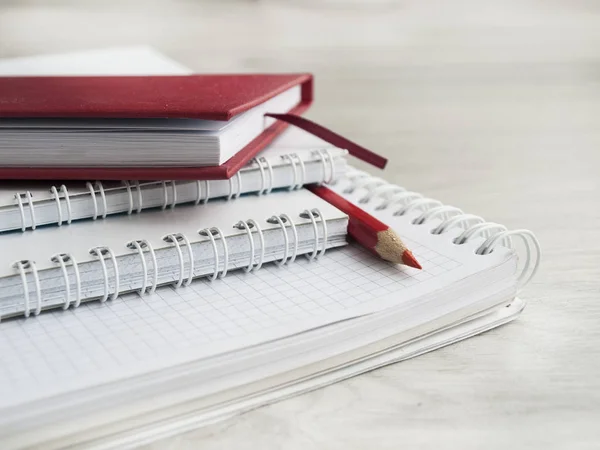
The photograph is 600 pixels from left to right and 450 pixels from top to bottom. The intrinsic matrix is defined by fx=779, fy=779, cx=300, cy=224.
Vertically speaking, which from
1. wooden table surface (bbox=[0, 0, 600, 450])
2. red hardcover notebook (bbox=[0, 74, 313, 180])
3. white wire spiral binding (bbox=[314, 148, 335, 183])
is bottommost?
wooden table surface (bbox=[0, 0, 600, 450])

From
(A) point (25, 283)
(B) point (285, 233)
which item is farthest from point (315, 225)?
(A) point (25, 283)

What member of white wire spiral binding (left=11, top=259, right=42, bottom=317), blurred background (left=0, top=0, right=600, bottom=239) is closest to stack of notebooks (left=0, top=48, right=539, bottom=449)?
white wire spiral binding (left=11, top=259, right=42, bottom=317)

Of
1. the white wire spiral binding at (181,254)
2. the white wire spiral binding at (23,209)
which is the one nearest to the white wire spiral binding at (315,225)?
the white wire spiral binding at (181,254)

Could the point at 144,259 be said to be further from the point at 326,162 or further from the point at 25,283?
the point at 326,162

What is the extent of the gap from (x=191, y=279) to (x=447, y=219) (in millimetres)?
233

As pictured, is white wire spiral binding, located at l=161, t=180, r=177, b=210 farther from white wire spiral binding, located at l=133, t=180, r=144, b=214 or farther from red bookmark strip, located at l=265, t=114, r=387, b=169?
red bookmark strip, located at l=265, t=114, r=387, b=169

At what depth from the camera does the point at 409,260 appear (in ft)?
1.98

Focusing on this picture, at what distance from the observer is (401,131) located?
127 cm

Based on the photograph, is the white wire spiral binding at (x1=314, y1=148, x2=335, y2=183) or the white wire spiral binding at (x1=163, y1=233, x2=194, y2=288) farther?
the white wire spiral binding at (x1=314, y1=148, x2=335, y2=183)

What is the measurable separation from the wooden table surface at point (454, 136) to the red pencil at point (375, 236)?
0.27 feet

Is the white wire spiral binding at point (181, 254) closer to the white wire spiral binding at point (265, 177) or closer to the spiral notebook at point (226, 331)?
the spiral notebook at point (226, 331)

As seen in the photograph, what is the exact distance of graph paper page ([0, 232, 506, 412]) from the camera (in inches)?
18.9

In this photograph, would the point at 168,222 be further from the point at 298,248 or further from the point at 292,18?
the point at 292,18

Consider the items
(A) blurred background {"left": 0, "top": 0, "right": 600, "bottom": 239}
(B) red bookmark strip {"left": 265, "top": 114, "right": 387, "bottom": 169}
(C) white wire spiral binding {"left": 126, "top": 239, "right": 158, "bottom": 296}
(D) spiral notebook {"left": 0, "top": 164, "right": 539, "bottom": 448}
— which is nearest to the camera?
(D) spiral notebook {"left": 0, "top": 164, "right": 539, "bottom": 448}
